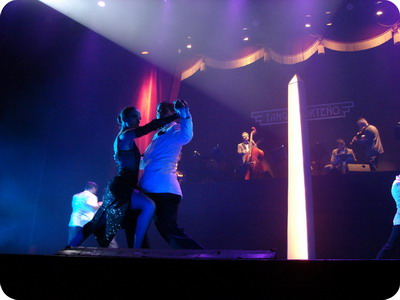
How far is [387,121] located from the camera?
1100 centimetres

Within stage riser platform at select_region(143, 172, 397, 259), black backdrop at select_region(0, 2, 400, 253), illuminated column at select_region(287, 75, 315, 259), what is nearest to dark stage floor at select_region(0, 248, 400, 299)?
illuminated column at select_region(287, 75, 315, 259)

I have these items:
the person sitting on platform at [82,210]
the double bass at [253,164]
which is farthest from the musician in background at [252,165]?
the person sitting on platform at [82,210]

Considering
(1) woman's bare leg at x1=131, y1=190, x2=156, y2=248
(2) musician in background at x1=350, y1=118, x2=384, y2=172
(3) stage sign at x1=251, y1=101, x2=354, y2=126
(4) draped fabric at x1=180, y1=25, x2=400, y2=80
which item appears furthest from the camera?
(3) stage sign at x1=251, y1=101, x2=354, y2=126

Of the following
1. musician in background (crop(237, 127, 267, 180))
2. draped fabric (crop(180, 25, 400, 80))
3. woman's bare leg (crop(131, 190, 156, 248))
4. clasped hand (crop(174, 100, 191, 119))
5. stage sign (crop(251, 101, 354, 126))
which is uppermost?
draped fabric (crop(180, 25, 400, 80))

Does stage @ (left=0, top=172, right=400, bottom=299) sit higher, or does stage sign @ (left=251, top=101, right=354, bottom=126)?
stage sign @ (left=251, top=101, right=354, bottom=126)

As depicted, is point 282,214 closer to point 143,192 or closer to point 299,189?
point 299,189

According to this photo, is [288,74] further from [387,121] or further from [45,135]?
[45,135]

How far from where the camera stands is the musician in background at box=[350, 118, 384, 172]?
8.44 meters

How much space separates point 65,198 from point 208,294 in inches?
240

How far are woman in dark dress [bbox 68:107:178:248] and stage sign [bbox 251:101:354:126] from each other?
996 cm

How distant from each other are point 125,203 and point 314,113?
1042 centimetres

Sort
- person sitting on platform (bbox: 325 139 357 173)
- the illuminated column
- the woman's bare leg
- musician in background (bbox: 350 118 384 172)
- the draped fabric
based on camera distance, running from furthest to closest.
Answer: person sitting on platform (bbox: 325 139 357 173) < musician in background (bbox: 350 118 384 172) < the draped fabric < the illuminated column < the woman's bare leg

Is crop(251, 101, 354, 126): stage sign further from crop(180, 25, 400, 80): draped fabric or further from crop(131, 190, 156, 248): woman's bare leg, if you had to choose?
crop(131, 190, 156, 248): woman's bare leg

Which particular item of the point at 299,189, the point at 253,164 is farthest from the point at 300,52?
the point at 299,189
